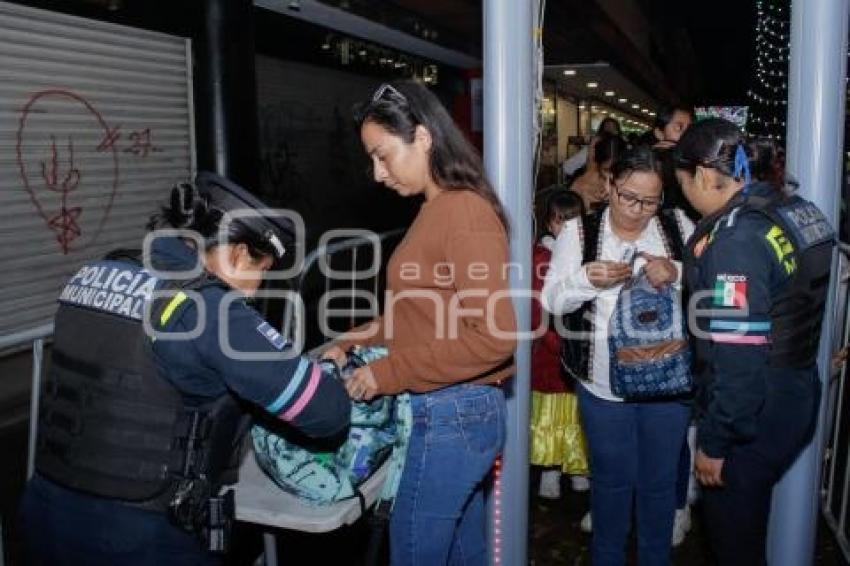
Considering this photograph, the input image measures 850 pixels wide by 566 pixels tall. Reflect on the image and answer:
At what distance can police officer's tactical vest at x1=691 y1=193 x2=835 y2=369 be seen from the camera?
254 centimetres

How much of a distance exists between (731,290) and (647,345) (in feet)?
2.29

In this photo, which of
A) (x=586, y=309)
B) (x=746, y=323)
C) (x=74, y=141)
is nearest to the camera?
(x=746, y=323)

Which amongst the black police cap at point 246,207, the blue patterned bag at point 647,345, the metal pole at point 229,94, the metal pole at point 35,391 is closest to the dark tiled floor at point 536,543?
the metal pole at point 35,391

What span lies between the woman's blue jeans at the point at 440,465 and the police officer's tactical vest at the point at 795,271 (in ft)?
3.43

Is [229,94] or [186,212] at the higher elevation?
[229,94]

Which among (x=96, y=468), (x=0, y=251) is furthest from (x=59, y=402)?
(x=0, y=251)

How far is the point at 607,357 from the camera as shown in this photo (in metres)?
3.22

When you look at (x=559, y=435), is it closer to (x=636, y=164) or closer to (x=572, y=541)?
(x=572, y=541)

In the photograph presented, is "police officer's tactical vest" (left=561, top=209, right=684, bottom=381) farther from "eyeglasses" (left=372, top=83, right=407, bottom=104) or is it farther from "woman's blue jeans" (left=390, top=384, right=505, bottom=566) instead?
"eyeglasses" (left=372, top=83, right=407, bottom=104)

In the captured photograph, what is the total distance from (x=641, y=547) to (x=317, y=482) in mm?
1820

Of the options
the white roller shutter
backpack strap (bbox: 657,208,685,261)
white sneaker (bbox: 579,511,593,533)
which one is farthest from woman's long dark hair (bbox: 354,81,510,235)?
the white roller shutter

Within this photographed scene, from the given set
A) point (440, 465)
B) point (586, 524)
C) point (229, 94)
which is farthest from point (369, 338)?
point (229, 94)

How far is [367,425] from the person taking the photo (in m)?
2.38

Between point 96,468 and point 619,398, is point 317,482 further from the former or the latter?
point 619,398
